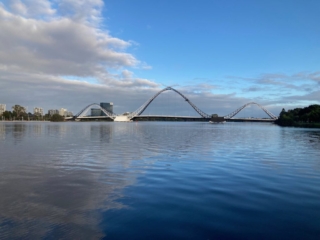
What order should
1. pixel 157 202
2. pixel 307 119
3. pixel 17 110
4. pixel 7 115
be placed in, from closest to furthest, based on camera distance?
pixel 157 202 → pixel 307 119 → pixel 7 115 → pixel 17 110

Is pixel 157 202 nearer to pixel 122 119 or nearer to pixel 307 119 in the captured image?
pixel 307 119

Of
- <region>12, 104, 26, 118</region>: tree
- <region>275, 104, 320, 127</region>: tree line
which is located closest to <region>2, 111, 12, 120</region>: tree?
<region>12, 104, 26, 118</region>: tree

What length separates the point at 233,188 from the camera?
362 inches

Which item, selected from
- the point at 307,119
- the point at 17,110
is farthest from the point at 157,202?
the point at 17,110

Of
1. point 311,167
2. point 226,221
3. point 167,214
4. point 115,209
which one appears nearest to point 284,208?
point 226,221

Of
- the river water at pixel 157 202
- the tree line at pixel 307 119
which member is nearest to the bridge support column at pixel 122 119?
the tree line at pixel 307 119

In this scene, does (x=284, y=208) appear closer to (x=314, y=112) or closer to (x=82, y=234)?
(x=82, y=234)

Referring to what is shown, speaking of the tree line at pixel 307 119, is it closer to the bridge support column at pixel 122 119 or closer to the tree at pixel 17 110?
the bridge support column at pixel 122 119

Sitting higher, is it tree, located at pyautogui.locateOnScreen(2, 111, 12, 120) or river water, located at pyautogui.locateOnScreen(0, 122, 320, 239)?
tree, located at pyautogui.locateOnScreen(2, 111, 12, 120)

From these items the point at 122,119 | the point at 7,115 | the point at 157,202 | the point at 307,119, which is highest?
the point at 7,115

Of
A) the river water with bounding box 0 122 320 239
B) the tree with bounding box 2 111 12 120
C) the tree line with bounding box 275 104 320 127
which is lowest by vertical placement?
the river water with bounding box 0 122 320 239

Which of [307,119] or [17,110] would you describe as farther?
[17,110]

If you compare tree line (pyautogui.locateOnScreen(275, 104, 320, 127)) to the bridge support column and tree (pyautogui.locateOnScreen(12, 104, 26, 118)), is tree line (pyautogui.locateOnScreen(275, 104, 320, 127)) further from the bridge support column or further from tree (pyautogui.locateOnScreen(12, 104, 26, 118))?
tree (pyautogui.locateOnScreen(12, 104, 26, 118))

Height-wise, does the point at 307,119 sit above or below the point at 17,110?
below
